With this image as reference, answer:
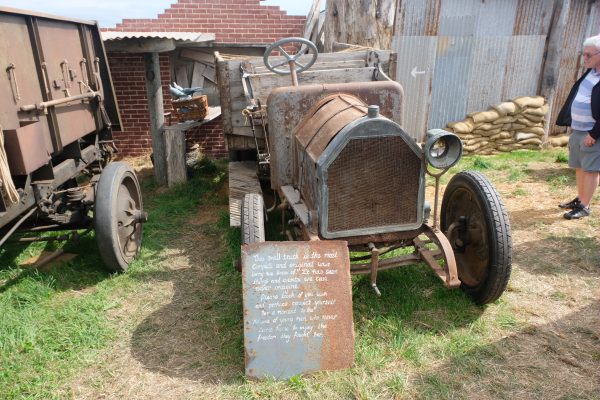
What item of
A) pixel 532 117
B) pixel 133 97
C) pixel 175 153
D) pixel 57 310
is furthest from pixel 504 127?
pixel 57 310

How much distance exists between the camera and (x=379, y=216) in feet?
9.95

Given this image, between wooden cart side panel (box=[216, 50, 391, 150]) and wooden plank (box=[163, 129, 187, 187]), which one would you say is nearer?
wooden cart side panel (box=[216, 50, 391, 150])

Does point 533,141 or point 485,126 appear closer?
point 485,126

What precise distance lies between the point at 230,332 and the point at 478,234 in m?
1.87

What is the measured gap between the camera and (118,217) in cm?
381

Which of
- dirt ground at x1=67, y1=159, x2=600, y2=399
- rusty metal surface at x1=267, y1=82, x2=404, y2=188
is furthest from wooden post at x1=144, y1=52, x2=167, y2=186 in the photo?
rusty metal surface at x1=267, y1=82, x2=404, y2=188

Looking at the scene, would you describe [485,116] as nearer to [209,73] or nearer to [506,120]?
[506,120]

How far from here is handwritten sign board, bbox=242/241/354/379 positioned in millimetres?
2699

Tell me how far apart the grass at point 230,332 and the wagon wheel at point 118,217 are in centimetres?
18

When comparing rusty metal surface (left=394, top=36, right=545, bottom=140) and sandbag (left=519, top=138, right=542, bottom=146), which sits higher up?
rusty metal surface (left=394, top=36, right=545, bottom=140)

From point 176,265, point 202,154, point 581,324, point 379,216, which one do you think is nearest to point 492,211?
point 379,216

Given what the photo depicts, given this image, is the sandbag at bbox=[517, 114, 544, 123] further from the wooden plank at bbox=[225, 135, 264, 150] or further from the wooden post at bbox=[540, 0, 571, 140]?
the wooden plank at bbox=[225, 135, 264, 150]

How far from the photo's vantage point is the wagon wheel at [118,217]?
348 cm

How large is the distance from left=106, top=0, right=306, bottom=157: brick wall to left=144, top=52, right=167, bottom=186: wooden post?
1269mm
